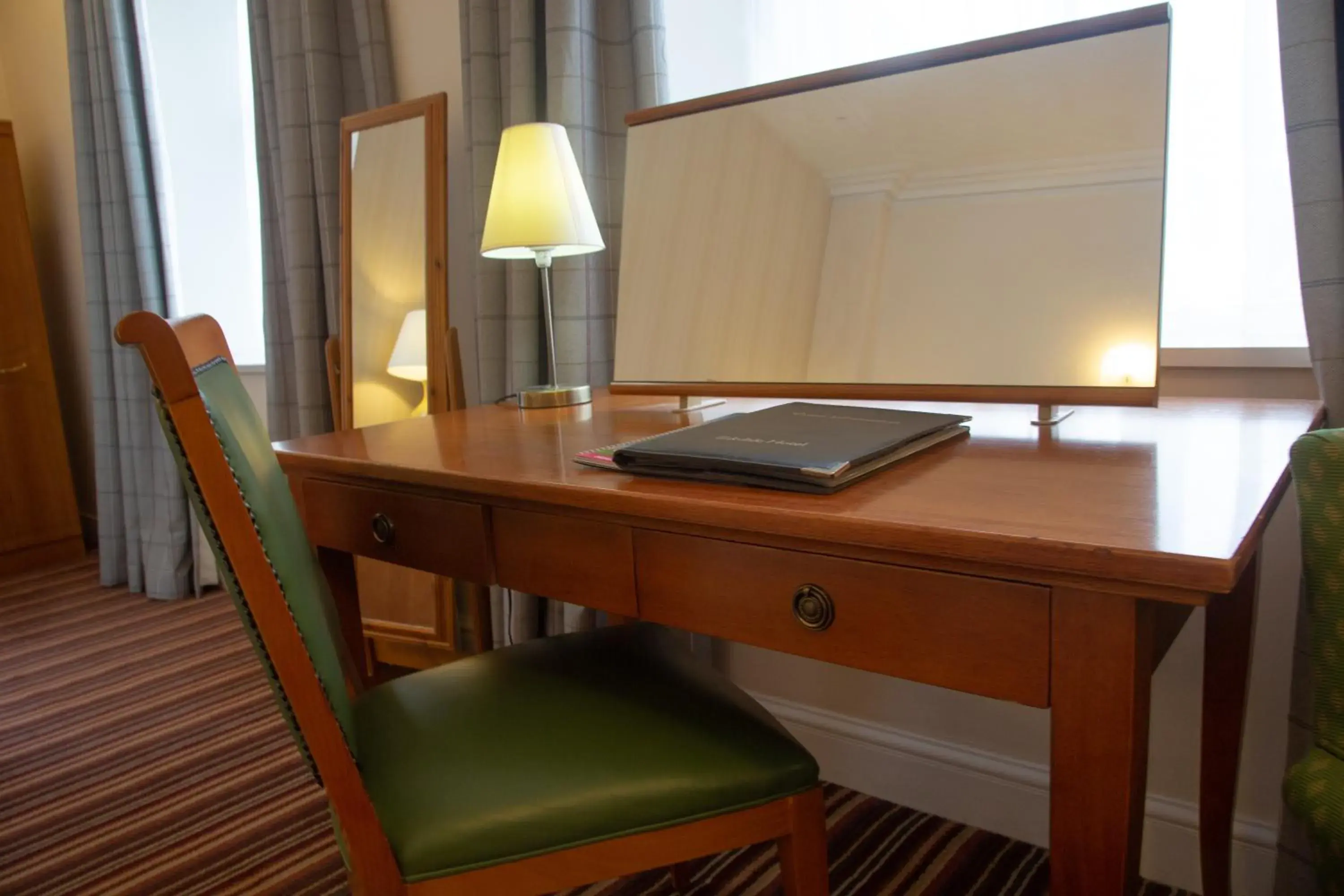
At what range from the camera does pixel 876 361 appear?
109 cm

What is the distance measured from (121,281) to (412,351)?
1.47 metres

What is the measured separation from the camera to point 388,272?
81.7 inches

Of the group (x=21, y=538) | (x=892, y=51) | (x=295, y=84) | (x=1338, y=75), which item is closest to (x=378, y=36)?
(x=295, y=84)

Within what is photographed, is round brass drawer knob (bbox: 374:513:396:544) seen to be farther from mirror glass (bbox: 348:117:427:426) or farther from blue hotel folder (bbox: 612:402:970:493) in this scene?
mirror glass (bbox: 348:117:427:426)

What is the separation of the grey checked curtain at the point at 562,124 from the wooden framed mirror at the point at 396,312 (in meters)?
0.11

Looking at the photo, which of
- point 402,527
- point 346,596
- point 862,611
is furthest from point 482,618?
point 862,611

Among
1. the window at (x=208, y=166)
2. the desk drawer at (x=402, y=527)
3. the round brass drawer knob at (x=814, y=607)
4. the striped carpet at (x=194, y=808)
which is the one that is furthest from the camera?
the window at (x=208, y=166)

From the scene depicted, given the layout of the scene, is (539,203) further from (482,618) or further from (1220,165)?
(1220,165)

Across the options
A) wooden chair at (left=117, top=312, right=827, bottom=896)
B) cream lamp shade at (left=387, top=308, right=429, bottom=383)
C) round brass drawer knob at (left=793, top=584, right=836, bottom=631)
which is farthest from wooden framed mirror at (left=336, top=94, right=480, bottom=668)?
round brass drawer knob at (left=793, top=584, right=836, bottom=631)

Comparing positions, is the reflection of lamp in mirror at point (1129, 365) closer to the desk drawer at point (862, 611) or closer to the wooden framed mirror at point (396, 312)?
the desk drawer at point (862, 611)

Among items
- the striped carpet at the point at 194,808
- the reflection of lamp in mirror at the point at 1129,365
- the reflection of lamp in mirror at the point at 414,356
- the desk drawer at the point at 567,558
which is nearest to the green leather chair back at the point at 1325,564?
the reflection of lamp in mirror at the point at 1129,365

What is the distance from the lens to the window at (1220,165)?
1197mm

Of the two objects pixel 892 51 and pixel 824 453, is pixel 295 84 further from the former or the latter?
pixel 824 453

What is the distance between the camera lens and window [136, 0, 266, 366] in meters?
2.91
